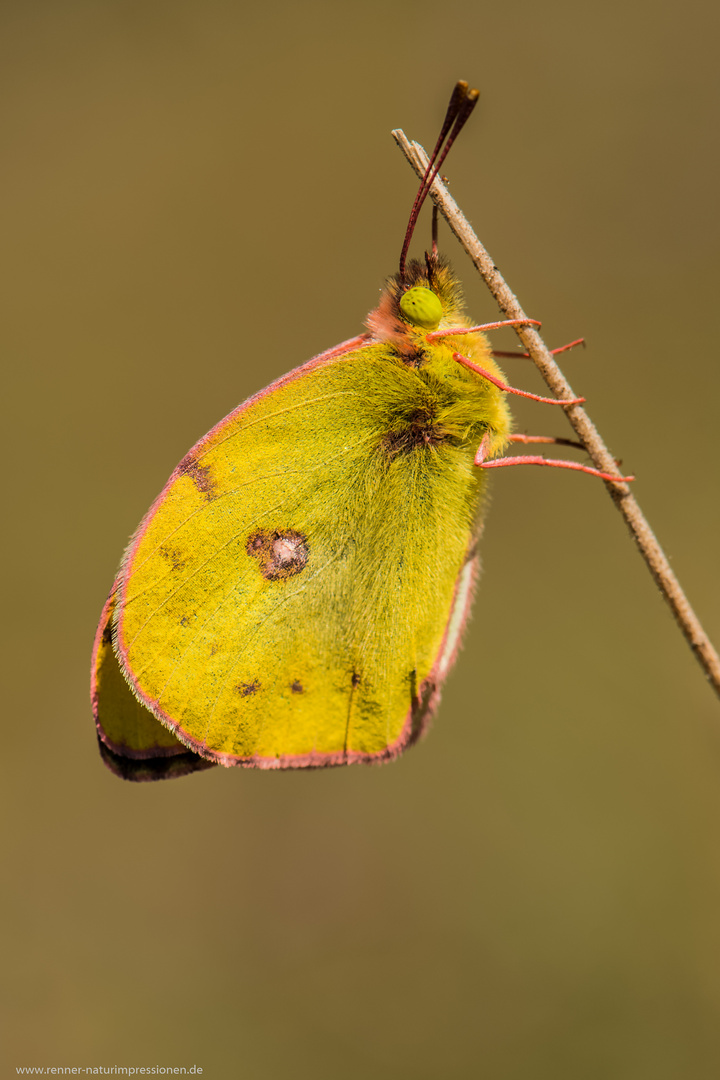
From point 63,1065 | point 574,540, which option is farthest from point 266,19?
point 63,1065

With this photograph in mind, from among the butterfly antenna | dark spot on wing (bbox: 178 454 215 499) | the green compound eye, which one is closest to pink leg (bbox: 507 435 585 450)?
the green compound eye

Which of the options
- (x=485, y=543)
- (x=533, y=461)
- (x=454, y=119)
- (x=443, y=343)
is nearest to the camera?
(x=454, y=119)

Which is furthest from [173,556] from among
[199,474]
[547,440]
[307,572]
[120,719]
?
[547,440]

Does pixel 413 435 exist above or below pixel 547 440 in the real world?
above

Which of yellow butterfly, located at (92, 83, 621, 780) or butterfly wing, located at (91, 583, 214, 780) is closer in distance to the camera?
yellow butterfly, located at (92, 83, 621, 780)

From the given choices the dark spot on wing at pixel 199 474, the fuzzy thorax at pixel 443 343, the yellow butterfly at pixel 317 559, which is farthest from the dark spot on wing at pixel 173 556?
the fuzzy thorax at pixel 443 343

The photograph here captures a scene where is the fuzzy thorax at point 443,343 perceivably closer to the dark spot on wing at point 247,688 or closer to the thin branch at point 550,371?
the thin branch at point 550,371

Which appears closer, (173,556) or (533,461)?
(533,461)

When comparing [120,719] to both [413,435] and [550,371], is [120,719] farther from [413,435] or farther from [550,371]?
[550,371]

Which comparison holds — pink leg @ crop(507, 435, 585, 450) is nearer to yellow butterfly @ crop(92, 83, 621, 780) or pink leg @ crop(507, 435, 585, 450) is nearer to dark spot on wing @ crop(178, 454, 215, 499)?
yellow butterfly @ crop(92, 83, 621, 780)
